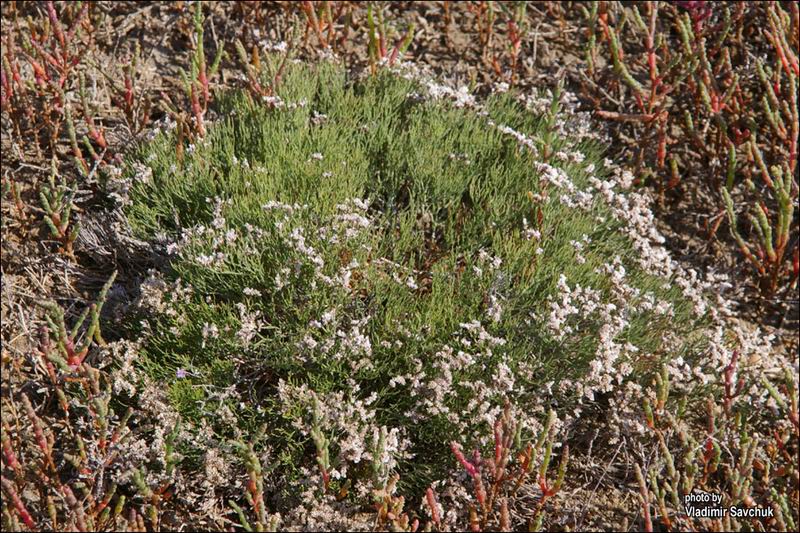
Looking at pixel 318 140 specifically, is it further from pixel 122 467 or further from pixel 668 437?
pixel 668 437

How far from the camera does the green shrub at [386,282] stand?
3234 millimetres

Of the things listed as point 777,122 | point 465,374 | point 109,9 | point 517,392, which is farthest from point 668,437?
point 109,9

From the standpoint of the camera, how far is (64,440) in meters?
3.30

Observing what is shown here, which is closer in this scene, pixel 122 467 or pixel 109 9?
pixel 122 467

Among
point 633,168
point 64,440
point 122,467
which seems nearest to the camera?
point 122,467

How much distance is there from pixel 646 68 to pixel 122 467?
3.72 metres

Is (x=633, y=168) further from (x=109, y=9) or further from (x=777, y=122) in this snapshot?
(x=109, y=9)

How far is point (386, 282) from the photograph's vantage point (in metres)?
3.49

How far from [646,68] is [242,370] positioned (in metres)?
3.10

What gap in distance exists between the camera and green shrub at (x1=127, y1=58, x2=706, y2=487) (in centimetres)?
323

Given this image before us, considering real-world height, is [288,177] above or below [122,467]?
above

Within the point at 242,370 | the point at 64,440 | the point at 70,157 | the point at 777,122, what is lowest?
the point at 64,440

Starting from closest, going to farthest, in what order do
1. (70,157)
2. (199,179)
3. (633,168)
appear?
1. (199,179)
2. (70,157)
3. (633,168)

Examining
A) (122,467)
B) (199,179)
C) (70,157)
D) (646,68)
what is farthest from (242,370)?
(646,68)
